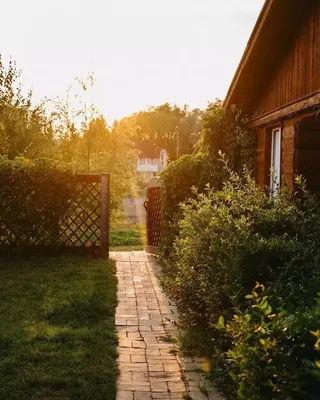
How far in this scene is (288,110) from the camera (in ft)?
26.3

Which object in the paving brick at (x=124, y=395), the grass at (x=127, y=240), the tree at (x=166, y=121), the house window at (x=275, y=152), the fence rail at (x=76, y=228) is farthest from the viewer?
the tree at (x=166, y=121)

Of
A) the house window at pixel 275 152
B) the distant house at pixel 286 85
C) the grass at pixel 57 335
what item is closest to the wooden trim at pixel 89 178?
the grass at pixel 57 335

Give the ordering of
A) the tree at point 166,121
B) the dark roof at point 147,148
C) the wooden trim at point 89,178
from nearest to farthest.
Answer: the wooden trim at point 89,178 → the tree at point 166,121 → the dark roof at point 147,148

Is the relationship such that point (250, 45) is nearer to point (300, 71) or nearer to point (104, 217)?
point (300, 71)

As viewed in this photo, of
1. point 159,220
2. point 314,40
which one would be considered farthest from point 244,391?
point 159,220

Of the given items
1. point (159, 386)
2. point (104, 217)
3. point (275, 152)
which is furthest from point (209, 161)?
point (159, 386)

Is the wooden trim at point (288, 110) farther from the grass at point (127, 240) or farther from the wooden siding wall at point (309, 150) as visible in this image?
the grass at point (127, 240)

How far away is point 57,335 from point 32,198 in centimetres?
561

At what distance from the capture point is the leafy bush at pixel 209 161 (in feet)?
33.0

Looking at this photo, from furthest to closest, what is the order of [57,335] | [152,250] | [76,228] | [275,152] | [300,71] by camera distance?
[152,250] → [76,228] → [275,152] → [300,71] → [57,335]

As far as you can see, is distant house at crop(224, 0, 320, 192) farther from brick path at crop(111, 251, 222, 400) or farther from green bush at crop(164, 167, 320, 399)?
brick path at crop(111, 251, 222, 400)

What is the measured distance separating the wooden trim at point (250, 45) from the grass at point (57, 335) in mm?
3572

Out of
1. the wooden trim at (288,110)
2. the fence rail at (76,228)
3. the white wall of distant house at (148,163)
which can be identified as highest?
the white wall of distant house at (148,163)

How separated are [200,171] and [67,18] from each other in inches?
161
